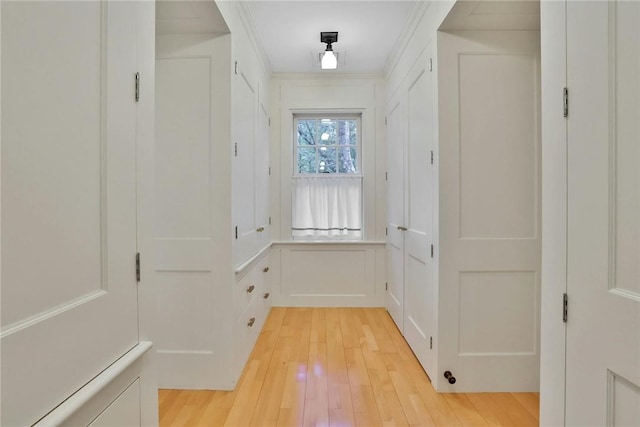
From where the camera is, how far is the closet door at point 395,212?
9.99ft

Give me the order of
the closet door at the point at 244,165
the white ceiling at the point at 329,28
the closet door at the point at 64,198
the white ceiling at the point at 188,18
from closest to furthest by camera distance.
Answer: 1. the closet door at the point at 64,198
2. the white ceiling at the point at 188,18
3. the closet door at the point at 244,165
4. the white ceiling at the point at 329,28

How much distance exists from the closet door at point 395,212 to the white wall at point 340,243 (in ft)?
0.60

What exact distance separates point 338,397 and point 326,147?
2.65 m

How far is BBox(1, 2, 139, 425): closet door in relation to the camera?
59 centimetres

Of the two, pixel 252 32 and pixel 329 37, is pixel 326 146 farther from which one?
pixel 252 32

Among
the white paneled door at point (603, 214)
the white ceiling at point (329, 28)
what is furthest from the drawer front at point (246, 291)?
the white ceiling at point (329, 28)

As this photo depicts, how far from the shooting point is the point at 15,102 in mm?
596

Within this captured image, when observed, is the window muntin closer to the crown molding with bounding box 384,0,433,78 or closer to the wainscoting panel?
the crown molding with bounding box 384,0,433,78

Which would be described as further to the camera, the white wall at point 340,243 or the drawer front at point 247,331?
the white wall at point 340,243

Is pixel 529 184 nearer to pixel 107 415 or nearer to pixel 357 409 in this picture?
pixel 357 409

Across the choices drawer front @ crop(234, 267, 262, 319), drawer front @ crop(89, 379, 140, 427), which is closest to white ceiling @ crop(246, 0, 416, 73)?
drawer front @ crop(234, 267, 262, 319)

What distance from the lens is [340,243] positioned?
149 inches

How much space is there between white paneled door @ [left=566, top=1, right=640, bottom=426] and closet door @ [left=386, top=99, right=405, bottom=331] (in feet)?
6.63

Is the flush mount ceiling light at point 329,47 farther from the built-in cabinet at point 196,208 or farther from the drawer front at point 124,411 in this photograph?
the drawer front at point 124,411
